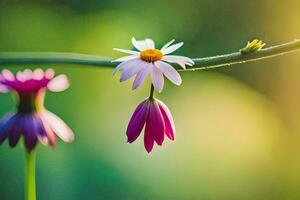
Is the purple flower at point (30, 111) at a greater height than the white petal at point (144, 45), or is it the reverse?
the white petal at point (144, 45)

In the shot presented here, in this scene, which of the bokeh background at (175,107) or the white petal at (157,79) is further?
the bokeh background at (175,107)

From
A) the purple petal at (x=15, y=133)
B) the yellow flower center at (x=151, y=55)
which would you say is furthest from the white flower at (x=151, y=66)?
the purple petal at (x=15, y=133)

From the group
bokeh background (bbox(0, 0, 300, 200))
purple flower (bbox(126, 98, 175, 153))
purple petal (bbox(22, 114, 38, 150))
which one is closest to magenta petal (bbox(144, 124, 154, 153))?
purple flower (bbox(126, 98, 175, 153))

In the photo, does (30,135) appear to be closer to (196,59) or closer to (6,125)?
(6,125)

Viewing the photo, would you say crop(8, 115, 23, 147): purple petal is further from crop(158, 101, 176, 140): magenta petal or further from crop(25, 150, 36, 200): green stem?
crop(158, 101, 176, 140): magenta petal

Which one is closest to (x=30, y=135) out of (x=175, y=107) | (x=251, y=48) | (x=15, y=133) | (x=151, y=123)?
(x=15, y=133)

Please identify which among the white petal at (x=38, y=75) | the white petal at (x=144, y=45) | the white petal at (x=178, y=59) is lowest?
the white petal at (x=38, y=75)

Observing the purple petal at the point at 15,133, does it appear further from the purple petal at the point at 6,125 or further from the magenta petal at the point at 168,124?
the magenta petal at the point at 168,124
